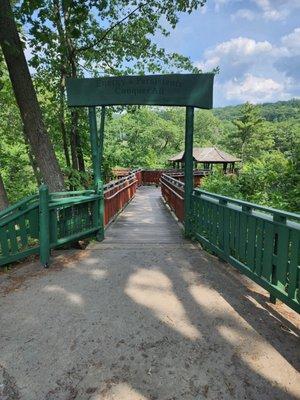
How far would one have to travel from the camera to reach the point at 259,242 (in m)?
4.37

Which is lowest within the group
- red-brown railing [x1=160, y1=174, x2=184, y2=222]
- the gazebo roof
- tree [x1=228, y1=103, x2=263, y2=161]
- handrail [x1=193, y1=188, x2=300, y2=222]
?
red-brown railing [x1=160, y1=174, x2=184, y2=222]

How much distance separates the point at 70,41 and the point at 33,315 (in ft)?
34.3

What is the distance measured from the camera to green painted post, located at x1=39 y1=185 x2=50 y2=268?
18.6 ft

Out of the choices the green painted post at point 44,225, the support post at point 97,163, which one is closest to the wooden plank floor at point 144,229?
the support post at point 97,163

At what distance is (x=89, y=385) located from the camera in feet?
9.49

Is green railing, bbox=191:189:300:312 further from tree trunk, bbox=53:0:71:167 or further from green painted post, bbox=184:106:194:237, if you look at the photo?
tree trunk, bbox=53:0:71:167

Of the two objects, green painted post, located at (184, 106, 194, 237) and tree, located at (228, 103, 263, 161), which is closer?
green painted post, located at (184, 106, 194, 237)

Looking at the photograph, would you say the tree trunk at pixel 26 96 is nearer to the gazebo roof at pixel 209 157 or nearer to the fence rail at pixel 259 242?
Answer: the fence rail at pixel 259 242

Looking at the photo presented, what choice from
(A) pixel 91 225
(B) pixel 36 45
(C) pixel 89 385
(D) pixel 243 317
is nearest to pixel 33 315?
(C) pixel 89 385

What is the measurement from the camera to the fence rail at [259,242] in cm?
366

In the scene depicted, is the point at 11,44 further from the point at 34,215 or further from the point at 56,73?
the point at 56,73

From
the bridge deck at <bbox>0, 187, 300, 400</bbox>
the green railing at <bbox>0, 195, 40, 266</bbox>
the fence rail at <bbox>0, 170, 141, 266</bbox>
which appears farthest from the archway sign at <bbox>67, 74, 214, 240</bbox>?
the bridge deck at <bbox>0, 187, 300, 400</bbox>

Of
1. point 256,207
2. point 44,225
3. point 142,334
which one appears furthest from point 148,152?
point 142,334

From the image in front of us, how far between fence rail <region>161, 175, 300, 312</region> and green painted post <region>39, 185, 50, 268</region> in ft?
9.34
